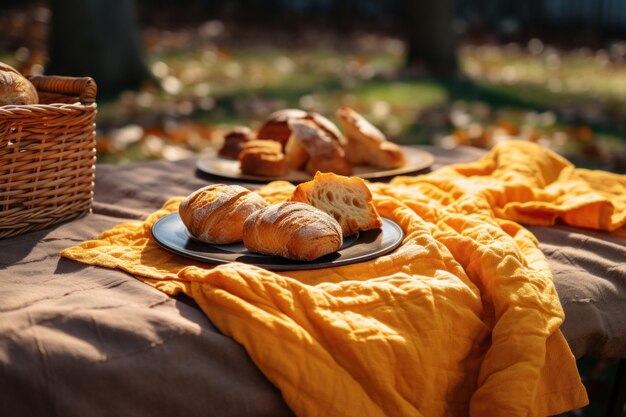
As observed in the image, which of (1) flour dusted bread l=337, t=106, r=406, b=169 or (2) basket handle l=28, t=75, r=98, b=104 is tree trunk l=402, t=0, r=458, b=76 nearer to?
(1) flour dusted bread l=337, t=106, r=406, b=169

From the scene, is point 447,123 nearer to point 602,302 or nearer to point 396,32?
point 602,302

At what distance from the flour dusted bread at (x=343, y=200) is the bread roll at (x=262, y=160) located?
0.63 metres

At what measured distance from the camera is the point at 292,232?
161cm

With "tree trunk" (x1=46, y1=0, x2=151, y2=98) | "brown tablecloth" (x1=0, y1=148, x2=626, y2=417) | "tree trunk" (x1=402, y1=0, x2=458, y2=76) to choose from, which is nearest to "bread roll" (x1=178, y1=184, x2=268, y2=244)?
"brown tablecloth" (x1=0, y1=148, x2=626, y2=417)

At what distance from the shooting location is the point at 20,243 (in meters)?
1.84

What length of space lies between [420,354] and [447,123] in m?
4.46

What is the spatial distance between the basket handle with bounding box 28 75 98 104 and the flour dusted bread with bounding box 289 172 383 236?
0.59 metres

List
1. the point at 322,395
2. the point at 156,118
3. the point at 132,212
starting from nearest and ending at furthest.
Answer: the point at 322,395
the point at 132,212
the point at 156,118

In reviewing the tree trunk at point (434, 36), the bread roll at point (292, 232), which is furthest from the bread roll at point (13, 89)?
the tree trunk at point (434, 36)

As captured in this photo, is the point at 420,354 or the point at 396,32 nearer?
the point at 420,354

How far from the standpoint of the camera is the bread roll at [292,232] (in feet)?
5.31

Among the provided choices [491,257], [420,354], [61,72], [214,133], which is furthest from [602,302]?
[61,72]

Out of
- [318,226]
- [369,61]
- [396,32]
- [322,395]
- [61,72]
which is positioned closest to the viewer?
[322,395]

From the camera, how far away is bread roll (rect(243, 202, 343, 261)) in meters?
1.62
